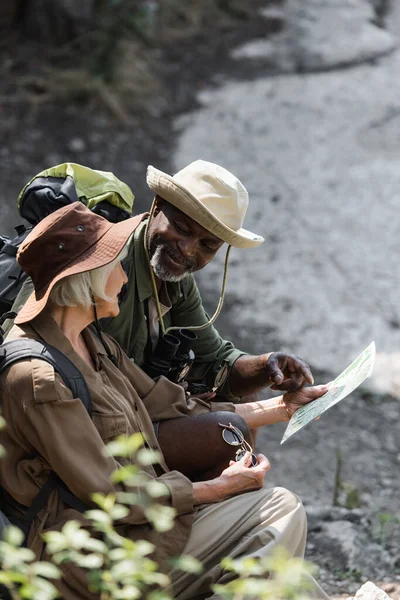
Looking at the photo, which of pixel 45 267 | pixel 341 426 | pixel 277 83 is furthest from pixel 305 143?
pixel 45 267

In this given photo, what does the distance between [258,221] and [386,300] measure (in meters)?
1.60

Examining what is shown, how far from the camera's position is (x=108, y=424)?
287 centimetres

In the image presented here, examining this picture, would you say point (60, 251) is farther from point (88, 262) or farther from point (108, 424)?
point (108, 424)

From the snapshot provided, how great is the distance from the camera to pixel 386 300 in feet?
27.6

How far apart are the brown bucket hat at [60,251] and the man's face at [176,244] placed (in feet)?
2.34

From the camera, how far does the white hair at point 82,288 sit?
9.29 feet

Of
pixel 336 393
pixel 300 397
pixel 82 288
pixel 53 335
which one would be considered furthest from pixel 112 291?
pixel 300 397

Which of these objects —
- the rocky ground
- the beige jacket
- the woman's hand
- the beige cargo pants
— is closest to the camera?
the beige jacket

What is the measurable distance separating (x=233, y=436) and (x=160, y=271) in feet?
2.25

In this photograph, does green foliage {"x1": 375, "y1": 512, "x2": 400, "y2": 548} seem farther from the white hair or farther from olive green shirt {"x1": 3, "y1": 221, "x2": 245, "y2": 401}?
the white hair

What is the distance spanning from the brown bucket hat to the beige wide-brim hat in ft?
2.39

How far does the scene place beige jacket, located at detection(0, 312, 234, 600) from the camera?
267 centimetres

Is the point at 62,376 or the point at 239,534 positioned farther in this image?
the point at 239,534

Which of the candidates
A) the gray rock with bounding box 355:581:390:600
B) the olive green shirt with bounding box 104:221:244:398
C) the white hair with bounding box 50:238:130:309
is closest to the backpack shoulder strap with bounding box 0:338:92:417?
the white hair with bounding box 50:238:130:309
